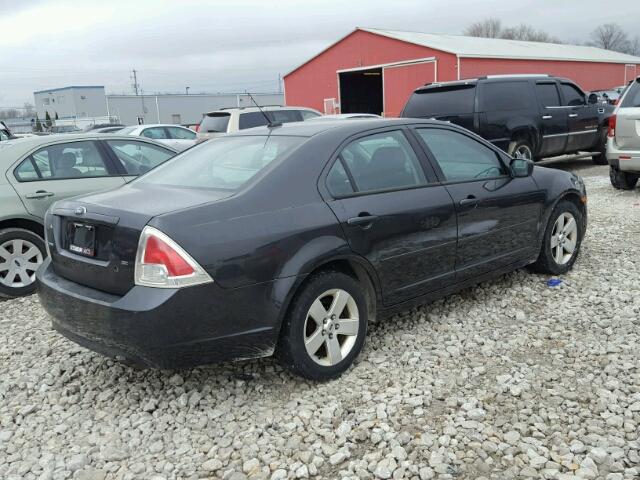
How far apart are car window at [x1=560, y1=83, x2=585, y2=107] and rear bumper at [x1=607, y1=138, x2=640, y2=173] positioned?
3.18m

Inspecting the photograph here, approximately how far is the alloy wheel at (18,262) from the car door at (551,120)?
29.3ft

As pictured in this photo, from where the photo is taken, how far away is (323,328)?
357 cm

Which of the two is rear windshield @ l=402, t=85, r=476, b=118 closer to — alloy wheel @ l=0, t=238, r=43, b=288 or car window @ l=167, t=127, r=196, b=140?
alloy wheel @ l=0, t=238, r=43, b=288

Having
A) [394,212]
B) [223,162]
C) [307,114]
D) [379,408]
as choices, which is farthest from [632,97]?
[379,408]

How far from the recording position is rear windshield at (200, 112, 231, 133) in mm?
12156

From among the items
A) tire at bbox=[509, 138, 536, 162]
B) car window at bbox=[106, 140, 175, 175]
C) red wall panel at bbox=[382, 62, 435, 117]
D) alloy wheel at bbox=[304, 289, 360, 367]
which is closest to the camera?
alloy wheel at bbox=[304, 289, 360, 367]

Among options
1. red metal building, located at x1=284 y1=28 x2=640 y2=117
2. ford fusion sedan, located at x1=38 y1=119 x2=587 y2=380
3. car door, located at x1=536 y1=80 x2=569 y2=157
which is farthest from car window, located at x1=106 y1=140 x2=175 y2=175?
red metal building, located at x1=284 y1=28 x2=640 y2=117

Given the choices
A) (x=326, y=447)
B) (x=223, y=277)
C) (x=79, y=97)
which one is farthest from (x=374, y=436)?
(x=79, y=97)

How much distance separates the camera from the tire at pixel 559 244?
521cm

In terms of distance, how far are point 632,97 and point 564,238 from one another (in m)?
4.50

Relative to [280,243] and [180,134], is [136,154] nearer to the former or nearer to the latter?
[280,243]

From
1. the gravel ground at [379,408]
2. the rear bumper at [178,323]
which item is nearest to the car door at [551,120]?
the gravel ground at [379,408]

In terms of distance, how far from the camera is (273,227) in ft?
10.8

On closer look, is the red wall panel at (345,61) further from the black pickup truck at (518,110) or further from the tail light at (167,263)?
the tail light at (167,263)
